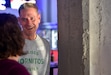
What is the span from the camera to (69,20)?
1.56m

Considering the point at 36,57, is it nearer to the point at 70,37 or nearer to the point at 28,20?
the point at 28,20

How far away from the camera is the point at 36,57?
1.88 metres

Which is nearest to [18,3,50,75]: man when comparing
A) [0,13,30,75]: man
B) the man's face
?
the man's face

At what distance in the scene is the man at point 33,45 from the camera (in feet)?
6.11

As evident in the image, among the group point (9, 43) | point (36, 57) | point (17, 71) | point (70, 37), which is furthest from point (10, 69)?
point (36, 57)

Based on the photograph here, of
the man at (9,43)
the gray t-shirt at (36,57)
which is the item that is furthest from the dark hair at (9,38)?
the gray t-shirt at (36,57)

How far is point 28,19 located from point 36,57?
259 millimetres

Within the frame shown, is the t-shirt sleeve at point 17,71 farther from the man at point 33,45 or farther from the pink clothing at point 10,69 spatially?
the man at point 33,45

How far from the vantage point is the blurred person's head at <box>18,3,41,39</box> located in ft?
6.30

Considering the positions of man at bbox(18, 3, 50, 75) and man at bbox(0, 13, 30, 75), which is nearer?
Result: man at bbox(0, 13, 30, 75)

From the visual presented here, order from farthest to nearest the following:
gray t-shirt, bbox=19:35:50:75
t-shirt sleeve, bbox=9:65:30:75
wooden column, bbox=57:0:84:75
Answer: gray t-shirt, bbox=19:35:50:75, wooden column, bbox=57:0:84:75, t-shirt sleeve, bbox=9:65:30:75

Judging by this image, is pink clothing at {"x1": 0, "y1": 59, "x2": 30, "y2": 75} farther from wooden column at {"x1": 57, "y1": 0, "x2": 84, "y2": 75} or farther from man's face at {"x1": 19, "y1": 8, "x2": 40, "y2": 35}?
man's face at {"x1": 19, "y1": 8, "x2": 40, "y2": 35}

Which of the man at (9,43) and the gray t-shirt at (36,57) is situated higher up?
the man at (9,43)

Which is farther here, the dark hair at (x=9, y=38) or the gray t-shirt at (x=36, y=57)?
the gray t-shirt at (x=36, y=57)
